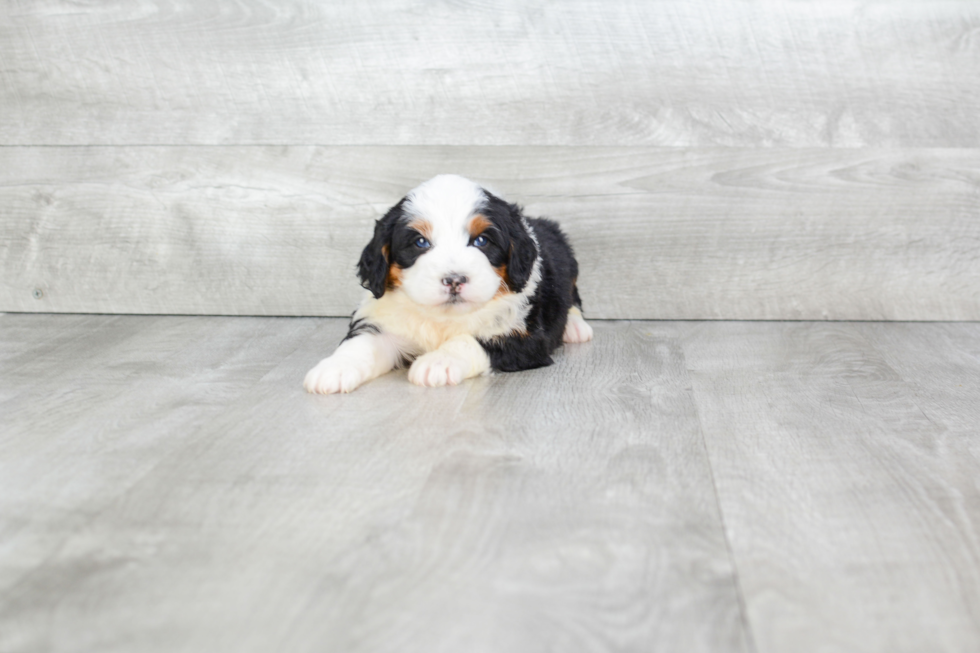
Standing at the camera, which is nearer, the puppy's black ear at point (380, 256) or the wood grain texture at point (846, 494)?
the wood grain texture at point (846, 494)

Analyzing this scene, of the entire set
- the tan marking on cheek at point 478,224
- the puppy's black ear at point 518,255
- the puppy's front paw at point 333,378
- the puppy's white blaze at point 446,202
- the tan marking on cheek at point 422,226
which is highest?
the puppy's white blaze at point 446,202

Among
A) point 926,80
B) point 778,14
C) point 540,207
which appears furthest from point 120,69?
point 926,80

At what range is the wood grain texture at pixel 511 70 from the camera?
2.94 m

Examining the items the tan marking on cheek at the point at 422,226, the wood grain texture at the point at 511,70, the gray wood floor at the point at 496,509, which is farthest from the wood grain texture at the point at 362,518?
the wood grain texture at the point at 511,70

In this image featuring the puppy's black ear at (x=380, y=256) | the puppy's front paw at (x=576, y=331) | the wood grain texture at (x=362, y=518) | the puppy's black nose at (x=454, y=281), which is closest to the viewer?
the wood grain texture at (x=362, y=518)

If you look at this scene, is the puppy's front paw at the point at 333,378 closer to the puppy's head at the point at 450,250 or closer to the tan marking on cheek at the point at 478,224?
the puppy's head at the point at 450,250

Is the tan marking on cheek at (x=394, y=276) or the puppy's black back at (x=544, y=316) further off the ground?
the tan marking on cheek at (x=394, y=276)

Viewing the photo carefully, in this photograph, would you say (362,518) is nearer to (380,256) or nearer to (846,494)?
(846,494)

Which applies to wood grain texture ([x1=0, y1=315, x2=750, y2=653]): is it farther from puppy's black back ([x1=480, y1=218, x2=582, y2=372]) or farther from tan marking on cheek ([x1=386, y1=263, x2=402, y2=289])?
tan marking on cheek ([x1=386, y1=263, x2=402, y2=289])

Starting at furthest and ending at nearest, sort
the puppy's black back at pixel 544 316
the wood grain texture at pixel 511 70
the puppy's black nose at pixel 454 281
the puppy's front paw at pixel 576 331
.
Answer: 1. the wood grain texture at pixel 511 70
2. the puppy's front paw at pixel 576 331
3. the puppy's black back at pixel 544 316
4. the puppy's black nose at pixel 454 281

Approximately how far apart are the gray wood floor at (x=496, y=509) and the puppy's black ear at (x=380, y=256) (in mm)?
258

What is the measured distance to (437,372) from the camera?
2.25m

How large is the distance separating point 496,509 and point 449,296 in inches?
32.7

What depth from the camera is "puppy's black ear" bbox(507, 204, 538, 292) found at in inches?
90.5
